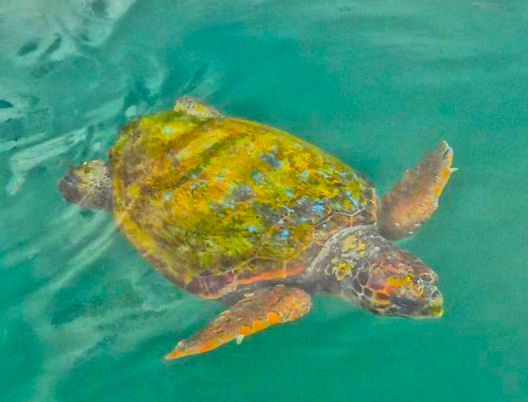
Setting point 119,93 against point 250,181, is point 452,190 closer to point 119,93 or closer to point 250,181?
point 250,181

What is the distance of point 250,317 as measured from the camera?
3.12 meters

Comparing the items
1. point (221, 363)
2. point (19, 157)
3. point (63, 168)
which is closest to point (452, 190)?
point (221, 363)

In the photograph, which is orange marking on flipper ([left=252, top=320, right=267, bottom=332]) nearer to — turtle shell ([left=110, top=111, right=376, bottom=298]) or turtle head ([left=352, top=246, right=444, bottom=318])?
turtle shell ([left=110, top=111, right=376, bottom=298])

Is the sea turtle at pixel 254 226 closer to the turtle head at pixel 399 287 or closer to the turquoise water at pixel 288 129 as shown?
the turtle head at pixel 399 287

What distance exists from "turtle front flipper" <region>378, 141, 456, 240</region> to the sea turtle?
2cm

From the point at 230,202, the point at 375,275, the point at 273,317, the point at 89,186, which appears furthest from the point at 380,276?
the point at 89,186

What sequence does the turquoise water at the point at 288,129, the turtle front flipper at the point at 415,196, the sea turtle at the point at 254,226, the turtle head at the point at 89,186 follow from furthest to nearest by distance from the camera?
the turtle head at the point at 89,186, the turtle front flipper at the point at 415,196, the turquoise water at the point at 288,129, the sea turtle at the point at 254,226

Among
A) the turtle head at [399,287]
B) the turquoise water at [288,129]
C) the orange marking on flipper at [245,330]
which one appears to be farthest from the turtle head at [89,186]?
the turtle head at [399,287]

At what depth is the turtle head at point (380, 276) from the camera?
121 inches

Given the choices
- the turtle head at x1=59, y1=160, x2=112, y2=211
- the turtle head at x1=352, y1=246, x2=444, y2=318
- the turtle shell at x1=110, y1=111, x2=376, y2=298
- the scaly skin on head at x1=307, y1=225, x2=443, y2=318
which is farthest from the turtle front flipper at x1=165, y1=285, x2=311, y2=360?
the turtle head at x1=59, y1=160, x2=112, y2=211

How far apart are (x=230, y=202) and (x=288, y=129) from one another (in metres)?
1.22

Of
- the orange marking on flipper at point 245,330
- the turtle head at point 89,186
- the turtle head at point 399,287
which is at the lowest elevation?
the orange marking on flipper at point 245,330

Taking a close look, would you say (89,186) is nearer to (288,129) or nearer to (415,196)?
(288,129)

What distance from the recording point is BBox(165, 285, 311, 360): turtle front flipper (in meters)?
3.05
